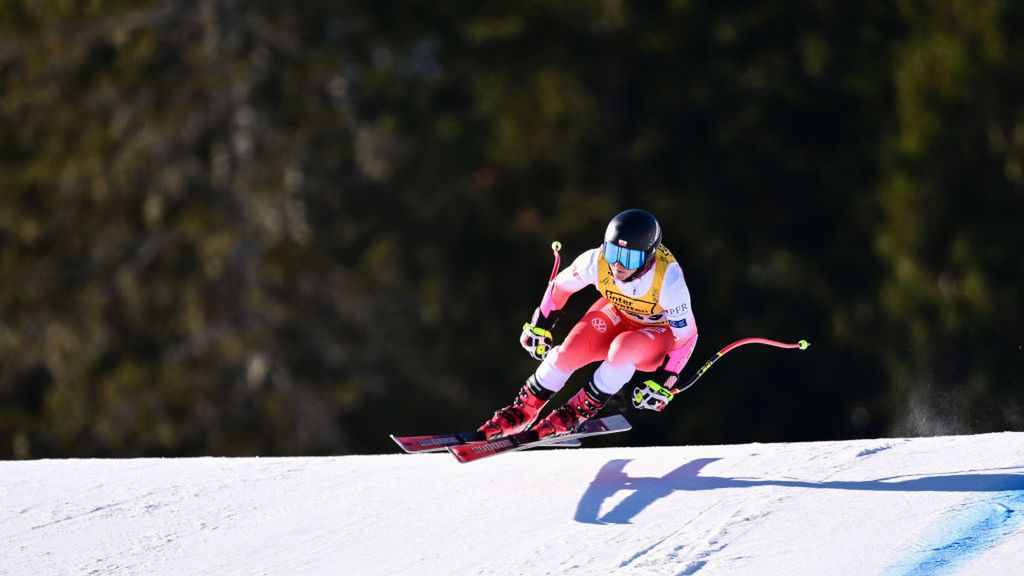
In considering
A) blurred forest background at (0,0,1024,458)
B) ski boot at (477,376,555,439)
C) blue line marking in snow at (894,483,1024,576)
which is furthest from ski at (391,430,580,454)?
blurred forest background at (0,0,1024,458)

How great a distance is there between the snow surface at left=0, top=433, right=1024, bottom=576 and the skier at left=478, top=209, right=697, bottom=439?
32cm

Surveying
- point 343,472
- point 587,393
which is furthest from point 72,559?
point 587,393

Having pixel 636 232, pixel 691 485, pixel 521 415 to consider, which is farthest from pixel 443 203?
pixel 691 485

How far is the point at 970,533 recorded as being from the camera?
20.5ft

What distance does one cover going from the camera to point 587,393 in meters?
7.71

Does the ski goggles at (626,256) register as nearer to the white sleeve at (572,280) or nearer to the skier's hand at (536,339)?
the white sleeve at (572,280)

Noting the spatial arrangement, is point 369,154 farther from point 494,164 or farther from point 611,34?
point 611,34

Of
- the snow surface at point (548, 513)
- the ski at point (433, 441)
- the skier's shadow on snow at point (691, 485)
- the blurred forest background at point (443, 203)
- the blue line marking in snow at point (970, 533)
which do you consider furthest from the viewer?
the blurred forest background at point (443, 203)

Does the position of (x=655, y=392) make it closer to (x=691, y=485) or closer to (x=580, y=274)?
(x=691, y=485)

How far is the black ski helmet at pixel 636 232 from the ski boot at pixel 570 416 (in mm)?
806

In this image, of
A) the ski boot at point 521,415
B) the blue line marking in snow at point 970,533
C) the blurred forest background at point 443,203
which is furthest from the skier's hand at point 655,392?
the blurred forest background at point 443,203

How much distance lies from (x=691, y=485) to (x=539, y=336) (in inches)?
46.4

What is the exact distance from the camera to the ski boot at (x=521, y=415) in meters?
7.88

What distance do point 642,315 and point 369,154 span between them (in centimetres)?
1221
